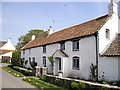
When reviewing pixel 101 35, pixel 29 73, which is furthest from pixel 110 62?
pixel 29 73

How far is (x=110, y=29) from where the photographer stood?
50.6 feet

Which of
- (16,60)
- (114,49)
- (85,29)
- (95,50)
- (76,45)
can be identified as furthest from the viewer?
(16,60)

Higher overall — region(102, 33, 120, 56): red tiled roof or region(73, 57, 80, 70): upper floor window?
region(102, 33, 120, 56): red tiled roof

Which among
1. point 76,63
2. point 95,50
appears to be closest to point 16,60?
point 76,63

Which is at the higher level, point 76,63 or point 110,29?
point 110,29

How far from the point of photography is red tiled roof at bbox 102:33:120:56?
42.6 feet

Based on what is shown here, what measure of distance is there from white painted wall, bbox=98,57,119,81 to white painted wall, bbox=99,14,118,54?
45.2 inches

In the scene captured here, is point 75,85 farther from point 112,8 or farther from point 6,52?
point 6,52

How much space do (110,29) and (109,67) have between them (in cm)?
475

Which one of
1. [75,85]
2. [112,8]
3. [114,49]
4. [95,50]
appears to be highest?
[112,8]

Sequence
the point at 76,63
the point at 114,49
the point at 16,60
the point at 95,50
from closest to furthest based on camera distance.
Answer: the point at 114,49 → the point at 95,50 → the point at 76,63 → the point at 16,60

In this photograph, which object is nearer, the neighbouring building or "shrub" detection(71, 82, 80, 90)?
"shrub" detection(71, 82, 80, 90)

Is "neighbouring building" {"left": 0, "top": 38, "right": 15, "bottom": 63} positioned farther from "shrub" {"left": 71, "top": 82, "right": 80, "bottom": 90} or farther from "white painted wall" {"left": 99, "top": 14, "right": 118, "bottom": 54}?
"shrub" {"left": 71, "top": 82, "right": 80, "bottom": 90}

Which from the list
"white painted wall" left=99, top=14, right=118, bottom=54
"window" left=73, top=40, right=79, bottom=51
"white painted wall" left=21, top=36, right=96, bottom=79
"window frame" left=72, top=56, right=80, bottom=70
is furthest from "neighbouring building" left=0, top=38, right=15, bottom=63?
"white painted wall" left=99, top=14, right=118, bottom=54
